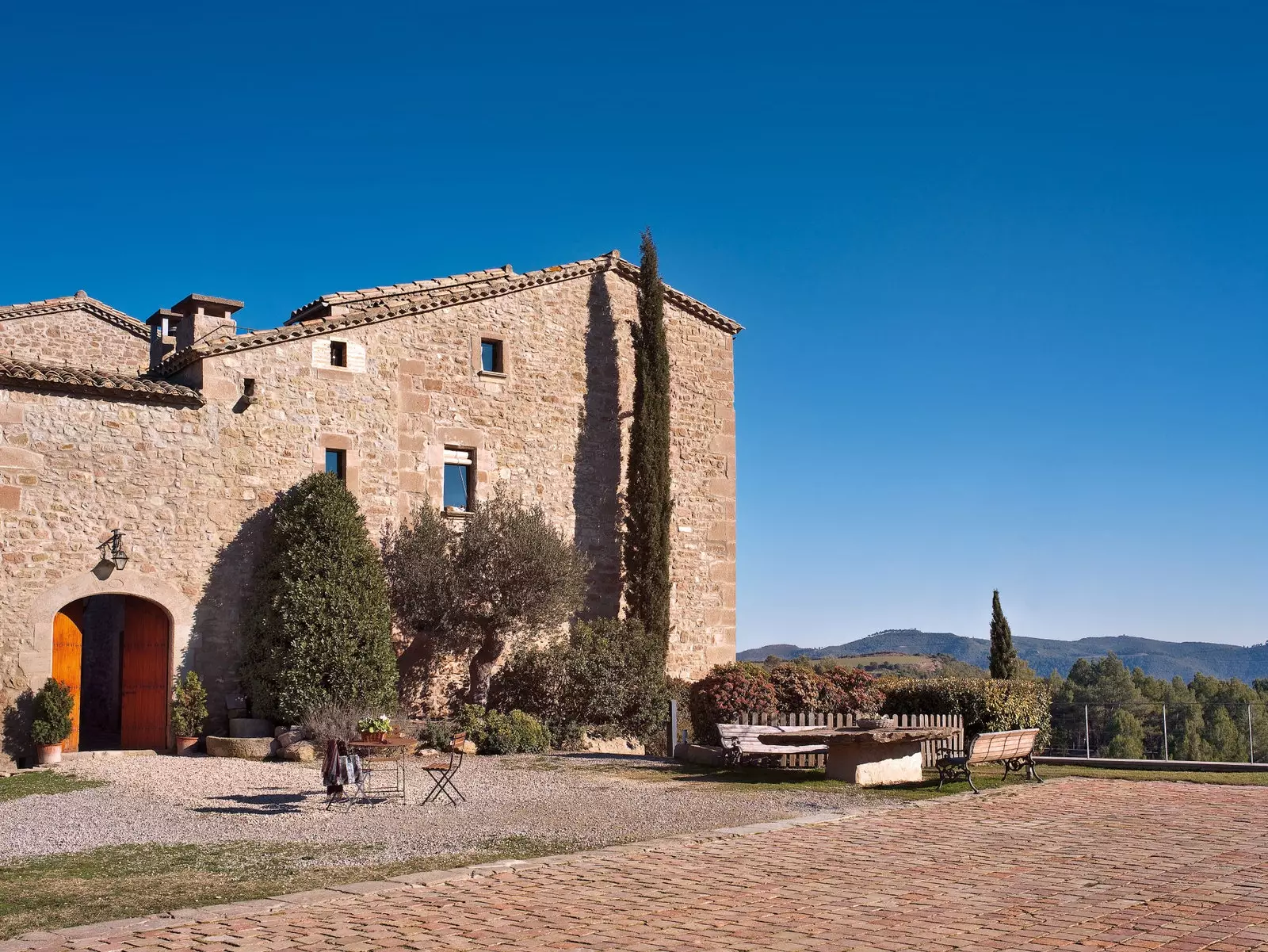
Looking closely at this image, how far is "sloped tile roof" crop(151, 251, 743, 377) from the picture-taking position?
20578mm

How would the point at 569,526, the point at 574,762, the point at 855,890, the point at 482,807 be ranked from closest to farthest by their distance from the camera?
the point at 855,890, the point at 482,807, the point at 574,762, the point at 569,526

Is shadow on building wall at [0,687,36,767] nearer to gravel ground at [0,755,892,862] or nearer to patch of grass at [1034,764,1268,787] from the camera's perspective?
gravel ground at [0,755,892,862]

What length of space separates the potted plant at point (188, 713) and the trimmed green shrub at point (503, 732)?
13.8 feet

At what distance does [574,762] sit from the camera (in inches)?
720

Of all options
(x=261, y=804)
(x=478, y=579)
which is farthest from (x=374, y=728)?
(x=478, y=579)

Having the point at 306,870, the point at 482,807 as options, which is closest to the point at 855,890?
the point at 306,870

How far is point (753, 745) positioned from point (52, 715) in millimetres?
10323

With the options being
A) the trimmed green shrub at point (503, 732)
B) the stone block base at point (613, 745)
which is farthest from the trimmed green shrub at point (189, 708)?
the stone block base at point (613, 745)

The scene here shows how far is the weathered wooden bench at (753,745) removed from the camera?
16.5m

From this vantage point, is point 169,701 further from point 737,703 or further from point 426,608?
point 737,703

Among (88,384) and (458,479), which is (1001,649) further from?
(88,384)

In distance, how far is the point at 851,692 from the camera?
2102 cm

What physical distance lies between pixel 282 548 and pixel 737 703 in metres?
8.00

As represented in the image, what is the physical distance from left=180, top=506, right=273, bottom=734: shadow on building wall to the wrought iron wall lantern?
1.42 meters
